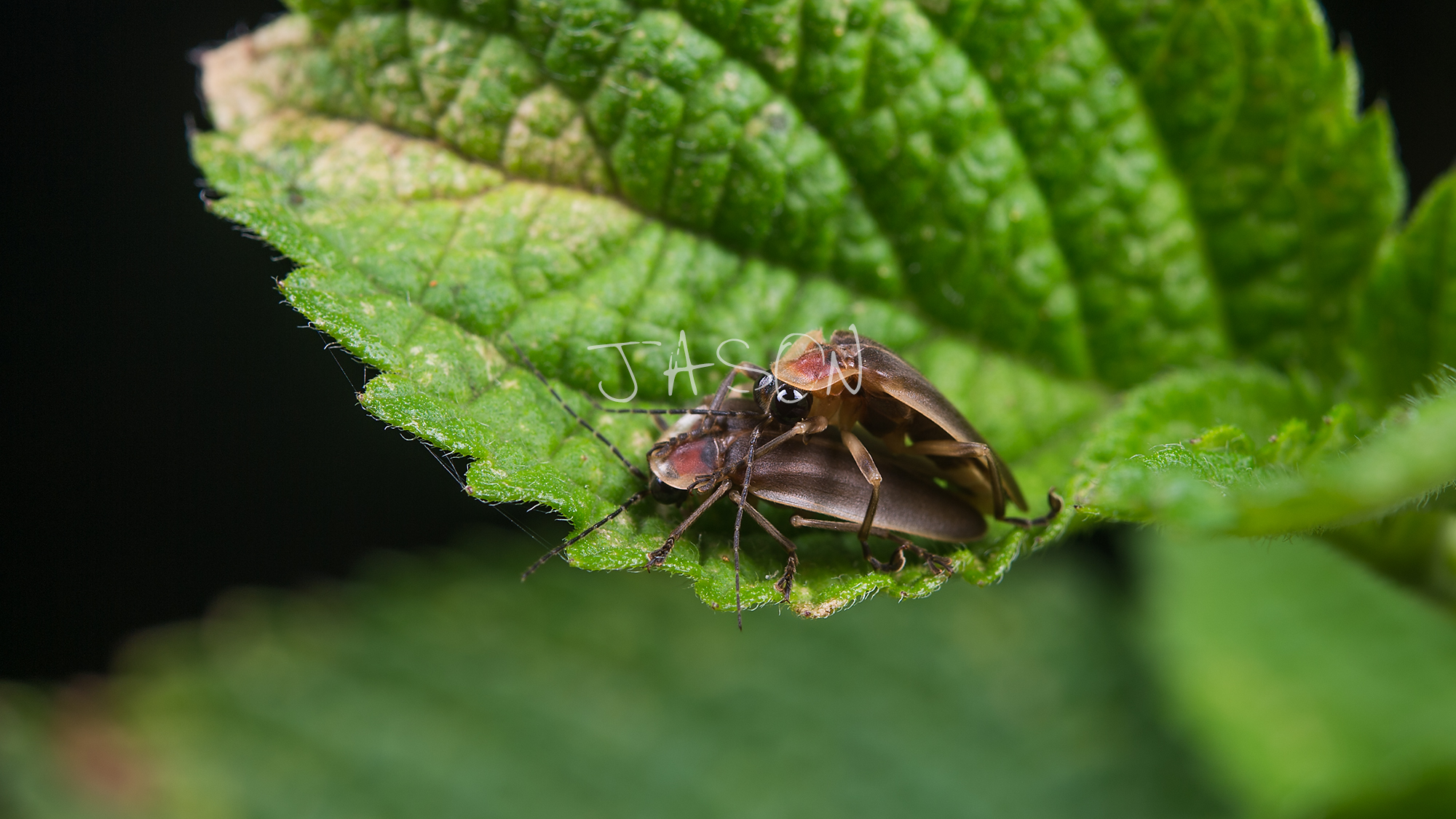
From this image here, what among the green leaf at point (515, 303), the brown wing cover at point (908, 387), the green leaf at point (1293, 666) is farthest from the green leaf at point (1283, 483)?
the green leaf at point (1293, 666)

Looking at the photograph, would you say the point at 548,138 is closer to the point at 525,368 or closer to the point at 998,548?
the point at 525,368

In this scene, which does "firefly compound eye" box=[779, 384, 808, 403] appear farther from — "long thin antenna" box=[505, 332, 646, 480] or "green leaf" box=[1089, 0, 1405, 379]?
"green leaf" box=[1089, 0, 1405, 379]

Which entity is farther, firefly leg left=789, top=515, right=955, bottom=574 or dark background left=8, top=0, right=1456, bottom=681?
dark background left=8, top=0, right=1456, bottom=681

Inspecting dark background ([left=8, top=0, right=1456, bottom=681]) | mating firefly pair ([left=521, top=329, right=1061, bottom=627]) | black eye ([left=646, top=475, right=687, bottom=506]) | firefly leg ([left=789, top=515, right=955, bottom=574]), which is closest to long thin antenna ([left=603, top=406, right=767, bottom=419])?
mating firefly pair ([left=521, top=329, right=1061, bottom=627])

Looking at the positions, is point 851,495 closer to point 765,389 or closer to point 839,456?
point 839,456

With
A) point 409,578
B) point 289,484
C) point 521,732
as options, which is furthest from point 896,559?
point 289,484

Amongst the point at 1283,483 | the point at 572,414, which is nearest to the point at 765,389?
the point at 572,414
